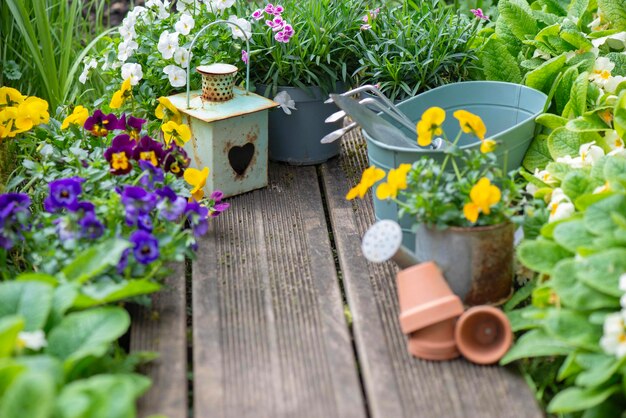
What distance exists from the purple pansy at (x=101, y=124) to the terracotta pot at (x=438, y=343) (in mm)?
1044

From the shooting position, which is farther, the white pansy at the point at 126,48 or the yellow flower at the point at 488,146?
the white pansy at the point at 126,48

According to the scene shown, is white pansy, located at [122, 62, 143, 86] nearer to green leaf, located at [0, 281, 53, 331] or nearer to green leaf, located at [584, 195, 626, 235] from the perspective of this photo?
green leaf, located at [0, 281, 53, 331]

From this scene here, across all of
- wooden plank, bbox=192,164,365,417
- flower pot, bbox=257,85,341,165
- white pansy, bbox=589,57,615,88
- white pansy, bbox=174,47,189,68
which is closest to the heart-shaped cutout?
wooden plank, bbox=192,164,365,417

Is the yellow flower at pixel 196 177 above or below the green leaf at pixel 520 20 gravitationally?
below

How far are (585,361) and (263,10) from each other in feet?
4.87

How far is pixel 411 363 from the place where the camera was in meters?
1.85

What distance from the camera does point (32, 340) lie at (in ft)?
5.33

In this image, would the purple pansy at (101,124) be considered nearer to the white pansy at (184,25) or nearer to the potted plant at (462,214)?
the white pansy at (184,25)

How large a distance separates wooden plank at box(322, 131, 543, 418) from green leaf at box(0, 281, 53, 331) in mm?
673

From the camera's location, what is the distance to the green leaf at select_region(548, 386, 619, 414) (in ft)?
5.20

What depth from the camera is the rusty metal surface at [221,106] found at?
7.84 ft

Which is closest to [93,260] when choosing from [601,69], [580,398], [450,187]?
[450,187]

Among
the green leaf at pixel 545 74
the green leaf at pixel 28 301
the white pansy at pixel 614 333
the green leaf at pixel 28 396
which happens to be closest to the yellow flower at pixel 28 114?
the green leaf at pixel 28 301

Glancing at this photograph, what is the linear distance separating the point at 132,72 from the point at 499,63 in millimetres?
1106
